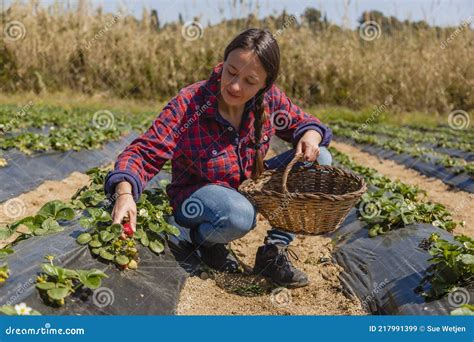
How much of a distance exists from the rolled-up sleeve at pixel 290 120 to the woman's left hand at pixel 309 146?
0.09 metres

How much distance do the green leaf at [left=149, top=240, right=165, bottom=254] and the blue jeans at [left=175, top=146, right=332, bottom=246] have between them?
0.72 ft

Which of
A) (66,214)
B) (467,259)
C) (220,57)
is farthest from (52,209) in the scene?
(220,57)

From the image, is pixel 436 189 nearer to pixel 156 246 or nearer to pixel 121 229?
pixel 156 246

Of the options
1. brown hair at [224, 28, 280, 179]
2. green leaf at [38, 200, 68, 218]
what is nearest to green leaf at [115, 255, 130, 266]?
green leaf at [38, 200, 68, 218]

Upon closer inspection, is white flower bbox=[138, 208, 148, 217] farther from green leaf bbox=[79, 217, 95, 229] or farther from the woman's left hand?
the woman's left hand

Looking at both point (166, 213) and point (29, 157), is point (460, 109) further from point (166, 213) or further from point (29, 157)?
point (166, 213)

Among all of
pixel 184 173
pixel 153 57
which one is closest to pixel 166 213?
pixel 184 173

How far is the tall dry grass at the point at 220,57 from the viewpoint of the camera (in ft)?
47.4

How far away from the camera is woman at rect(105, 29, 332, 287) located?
104 inches

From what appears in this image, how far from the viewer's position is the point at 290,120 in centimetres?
321

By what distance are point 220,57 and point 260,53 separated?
12614mm

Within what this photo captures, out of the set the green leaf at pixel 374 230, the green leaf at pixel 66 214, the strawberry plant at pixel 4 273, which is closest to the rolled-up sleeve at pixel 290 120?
the green leaf at pixel 374 230

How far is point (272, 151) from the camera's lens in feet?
27.9

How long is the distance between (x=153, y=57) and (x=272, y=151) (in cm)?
753
